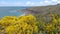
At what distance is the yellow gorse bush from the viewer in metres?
14.6

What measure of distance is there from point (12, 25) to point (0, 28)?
1282 millimetres

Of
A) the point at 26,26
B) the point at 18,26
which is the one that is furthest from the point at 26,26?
the point at 18,26

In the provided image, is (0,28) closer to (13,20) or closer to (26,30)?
(13,20)

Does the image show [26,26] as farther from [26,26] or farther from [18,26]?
[18,26]

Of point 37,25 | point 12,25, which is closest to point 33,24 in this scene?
point 37,25

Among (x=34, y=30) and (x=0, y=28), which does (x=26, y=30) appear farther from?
(x=0, y=28)

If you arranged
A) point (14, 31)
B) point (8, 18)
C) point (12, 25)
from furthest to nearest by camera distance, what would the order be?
1. point (8, 18)
2. point (12, 25)
3. point (14, 31)

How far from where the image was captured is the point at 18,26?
15.0 metres

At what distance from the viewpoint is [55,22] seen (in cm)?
1742

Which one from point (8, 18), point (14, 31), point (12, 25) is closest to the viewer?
point (14, 31)

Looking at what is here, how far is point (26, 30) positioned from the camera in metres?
14.8

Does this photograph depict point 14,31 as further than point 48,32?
No

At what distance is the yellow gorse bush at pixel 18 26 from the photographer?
14648mm

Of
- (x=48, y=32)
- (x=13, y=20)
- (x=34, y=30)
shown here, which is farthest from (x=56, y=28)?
(x=13, y=20)
